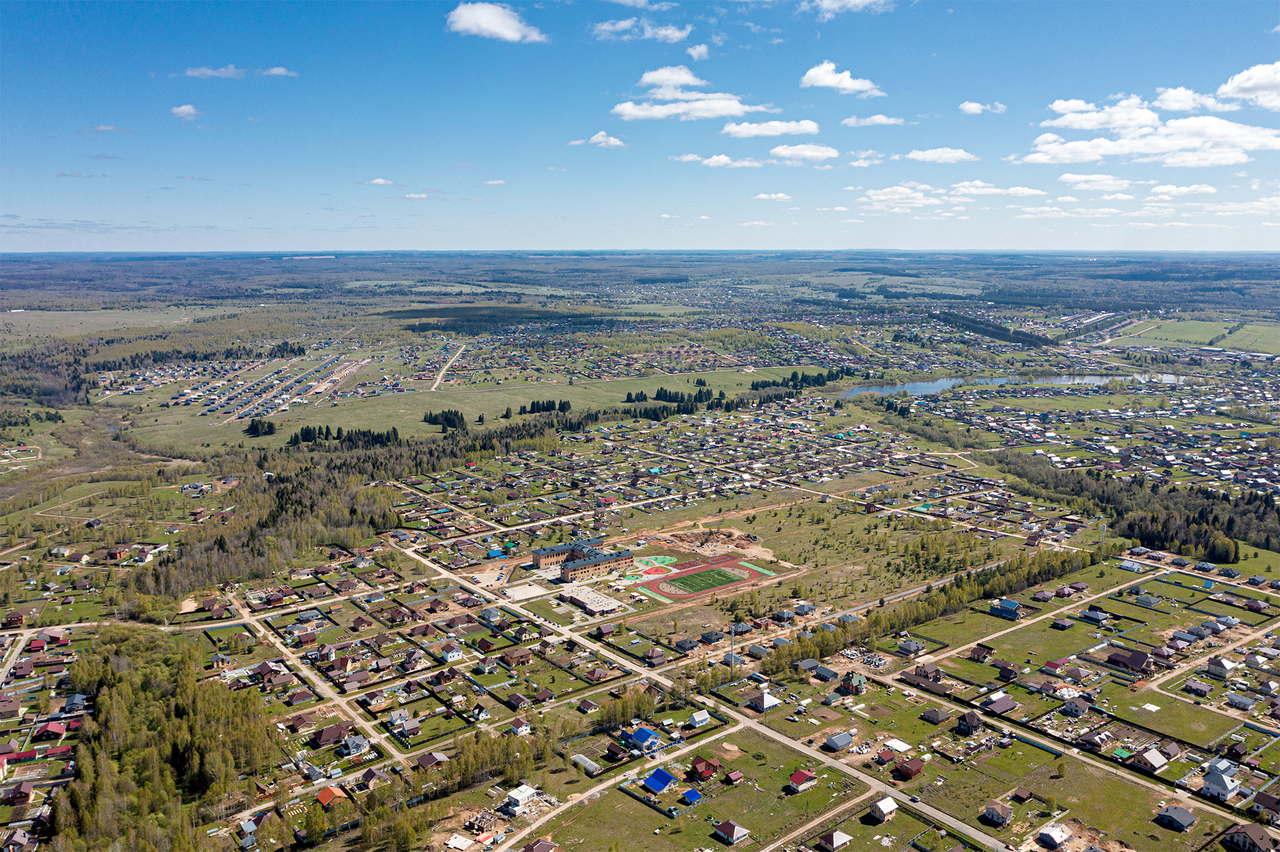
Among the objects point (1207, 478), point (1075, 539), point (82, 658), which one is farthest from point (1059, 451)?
point (82, 658)

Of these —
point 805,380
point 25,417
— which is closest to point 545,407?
point 805,380

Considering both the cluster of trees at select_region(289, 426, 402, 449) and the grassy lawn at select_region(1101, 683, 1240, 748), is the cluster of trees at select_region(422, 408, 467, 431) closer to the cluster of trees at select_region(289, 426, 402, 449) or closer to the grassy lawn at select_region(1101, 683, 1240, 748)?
the cluster of trees at select_region(289, 426, 402, 449)

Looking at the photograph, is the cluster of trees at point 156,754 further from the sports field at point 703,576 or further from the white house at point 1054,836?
the white house at point 1054,836

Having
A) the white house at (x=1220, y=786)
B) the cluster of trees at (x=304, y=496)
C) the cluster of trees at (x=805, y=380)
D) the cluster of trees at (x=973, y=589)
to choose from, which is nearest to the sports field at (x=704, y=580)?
the cluster of trees at (x=973, y=589)

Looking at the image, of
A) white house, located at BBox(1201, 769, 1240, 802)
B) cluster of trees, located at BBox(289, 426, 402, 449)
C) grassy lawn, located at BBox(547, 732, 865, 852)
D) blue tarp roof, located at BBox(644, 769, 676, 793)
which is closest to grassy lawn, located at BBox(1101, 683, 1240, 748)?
white house, located at BBox(1201, 769, 1240, 802)

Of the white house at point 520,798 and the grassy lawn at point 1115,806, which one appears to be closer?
the grassy lawn at point 1115,806
